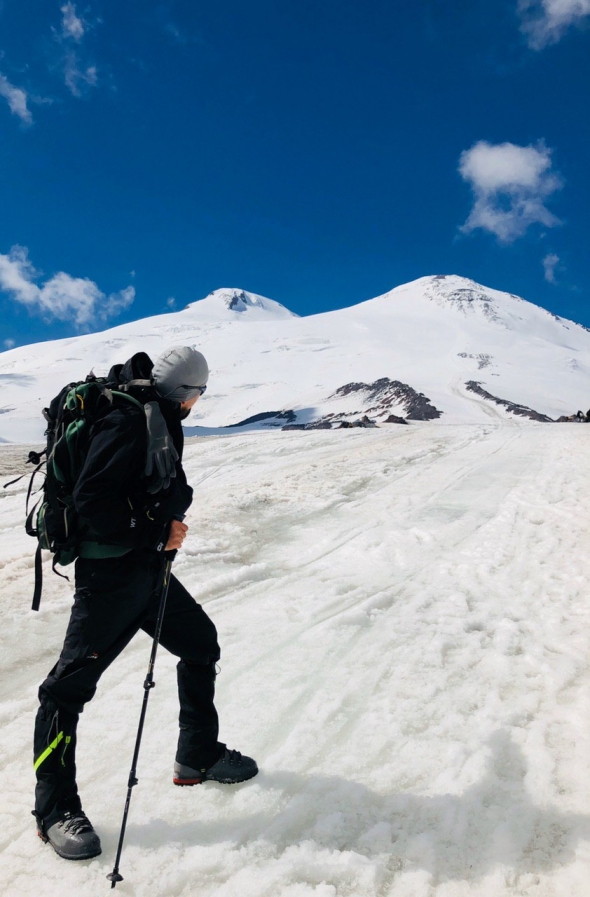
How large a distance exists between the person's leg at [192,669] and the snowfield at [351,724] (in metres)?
0.21

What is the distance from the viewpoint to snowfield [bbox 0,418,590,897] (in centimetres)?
238

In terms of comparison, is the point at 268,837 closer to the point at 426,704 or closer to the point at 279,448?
the point at 426,704

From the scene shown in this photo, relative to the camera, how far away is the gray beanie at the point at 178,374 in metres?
2.66

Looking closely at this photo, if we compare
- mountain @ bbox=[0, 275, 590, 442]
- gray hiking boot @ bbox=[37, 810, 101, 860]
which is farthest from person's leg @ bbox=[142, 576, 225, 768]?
mountain @ bbox=[0, 275, 590, 442]

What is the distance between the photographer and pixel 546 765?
2914mm

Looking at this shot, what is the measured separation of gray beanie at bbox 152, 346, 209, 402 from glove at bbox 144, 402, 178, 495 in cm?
16

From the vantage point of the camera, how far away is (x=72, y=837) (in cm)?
240

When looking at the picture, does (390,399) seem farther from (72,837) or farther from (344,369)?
(72,837)

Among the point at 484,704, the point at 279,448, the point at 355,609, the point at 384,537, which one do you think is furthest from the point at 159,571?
the point at 279,448

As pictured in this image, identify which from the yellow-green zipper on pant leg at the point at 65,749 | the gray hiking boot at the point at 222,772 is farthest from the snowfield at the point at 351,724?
the yellow-green zipper on pant leg at the point at 65,749

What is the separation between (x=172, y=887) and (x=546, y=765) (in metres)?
1.91

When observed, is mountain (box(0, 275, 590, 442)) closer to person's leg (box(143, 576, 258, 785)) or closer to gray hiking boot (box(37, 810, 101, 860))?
person's leg (box(143, 576, 258, 785))

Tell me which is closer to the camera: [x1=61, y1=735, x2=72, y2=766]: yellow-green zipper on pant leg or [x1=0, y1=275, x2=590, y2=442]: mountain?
[x1=61, y1=735, x2=72, y2=766]: yellow-green zipper on pant leg

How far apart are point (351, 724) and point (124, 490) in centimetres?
201
